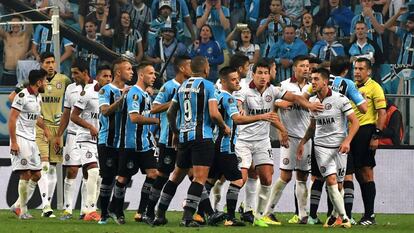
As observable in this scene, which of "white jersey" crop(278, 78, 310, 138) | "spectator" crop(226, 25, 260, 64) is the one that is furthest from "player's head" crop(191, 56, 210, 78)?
"spectator" crop(226, 25, 260, 64)

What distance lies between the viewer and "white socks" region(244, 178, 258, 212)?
1667 centimetres

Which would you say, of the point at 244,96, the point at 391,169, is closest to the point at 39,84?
the point at 244,96

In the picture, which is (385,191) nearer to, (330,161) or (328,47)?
(328,47)

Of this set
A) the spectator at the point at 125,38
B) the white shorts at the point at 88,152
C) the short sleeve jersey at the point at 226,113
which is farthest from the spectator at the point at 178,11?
the short sleeve jersey at the point at 226,113

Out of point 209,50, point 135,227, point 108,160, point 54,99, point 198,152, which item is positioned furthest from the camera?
point 209,50

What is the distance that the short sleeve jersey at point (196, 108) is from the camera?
14.7m

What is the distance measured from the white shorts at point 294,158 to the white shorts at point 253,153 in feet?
2.46

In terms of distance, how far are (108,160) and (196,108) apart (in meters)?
2.07

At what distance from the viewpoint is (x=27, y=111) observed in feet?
57.7

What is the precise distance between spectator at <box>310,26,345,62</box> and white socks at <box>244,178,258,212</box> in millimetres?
8207

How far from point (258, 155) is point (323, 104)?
1278 mm

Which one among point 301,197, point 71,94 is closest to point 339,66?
point 301,197

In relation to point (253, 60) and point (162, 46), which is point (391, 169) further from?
point (162, 46)

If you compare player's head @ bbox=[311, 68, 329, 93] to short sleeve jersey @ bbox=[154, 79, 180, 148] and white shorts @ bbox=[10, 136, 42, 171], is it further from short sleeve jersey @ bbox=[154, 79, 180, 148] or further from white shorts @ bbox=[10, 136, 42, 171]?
white shorts @ bbox=[10, 136, 42, 171]
